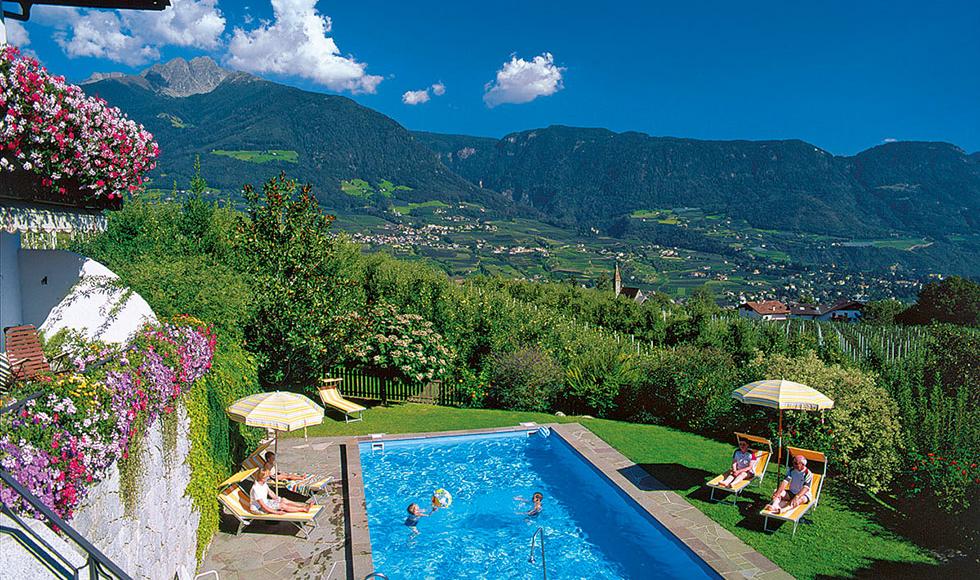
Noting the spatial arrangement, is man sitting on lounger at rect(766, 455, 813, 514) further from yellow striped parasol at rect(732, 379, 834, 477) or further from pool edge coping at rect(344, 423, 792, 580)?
pool edge coping at rect(344, 423, 792, 580)

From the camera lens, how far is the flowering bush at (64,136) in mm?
4965

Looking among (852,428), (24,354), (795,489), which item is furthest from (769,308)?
(24,354)

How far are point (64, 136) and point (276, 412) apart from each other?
5090mm

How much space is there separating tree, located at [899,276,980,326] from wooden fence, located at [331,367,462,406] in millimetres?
56202

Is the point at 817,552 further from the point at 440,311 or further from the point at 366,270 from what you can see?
the point at 366,270

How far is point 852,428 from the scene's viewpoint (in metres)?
11.6

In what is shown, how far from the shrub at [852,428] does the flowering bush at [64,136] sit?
12795 millimetres

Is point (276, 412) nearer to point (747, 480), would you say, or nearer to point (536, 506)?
point (536, 506)

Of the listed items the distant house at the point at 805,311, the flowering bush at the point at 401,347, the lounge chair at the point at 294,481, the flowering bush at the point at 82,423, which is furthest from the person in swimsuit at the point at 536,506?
the distant house at the point at 805,311

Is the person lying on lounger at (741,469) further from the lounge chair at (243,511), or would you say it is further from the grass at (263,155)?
the grass at (263,155)

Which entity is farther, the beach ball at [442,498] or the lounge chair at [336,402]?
the lounge chair at [336,402]

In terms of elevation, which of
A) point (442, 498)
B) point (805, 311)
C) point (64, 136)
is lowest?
point (805, 311)

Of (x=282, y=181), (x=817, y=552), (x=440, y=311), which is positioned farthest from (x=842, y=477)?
(x=282, y=181)

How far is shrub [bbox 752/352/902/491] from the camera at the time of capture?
36.2ft
